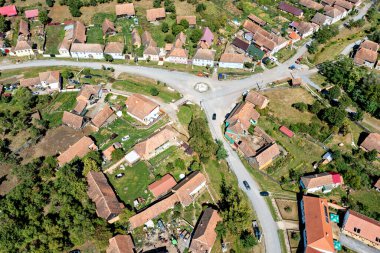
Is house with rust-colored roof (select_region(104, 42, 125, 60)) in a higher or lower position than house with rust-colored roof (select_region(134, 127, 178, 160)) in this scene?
higher

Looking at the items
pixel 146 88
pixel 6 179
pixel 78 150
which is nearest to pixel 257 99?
pixel 146 88

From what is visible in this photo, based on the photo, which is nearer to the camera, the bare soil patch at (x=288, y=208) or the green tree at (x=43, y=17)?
the bare soil patch at (x=288, y=208)

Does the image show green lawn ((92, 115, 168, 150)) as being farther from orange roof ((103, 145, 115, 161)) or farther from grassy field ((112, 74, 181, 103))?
grassy field ((112, 74, 181, 103))

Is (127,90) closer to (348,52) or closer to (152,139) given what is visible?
(152,139)

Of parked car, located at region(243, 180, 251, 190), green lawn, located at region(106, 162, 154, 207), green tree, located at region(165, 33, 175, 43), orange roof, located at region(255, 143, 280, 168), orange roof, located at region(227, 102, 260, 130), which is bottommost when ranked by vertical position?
green lawn, located at region(106, 162, 154, 207)

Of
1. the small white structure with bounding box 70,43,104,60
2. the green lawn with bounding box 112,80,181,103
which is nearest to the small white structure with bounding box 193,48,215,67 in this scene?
the green lawn with bounding box 112,80,181,103

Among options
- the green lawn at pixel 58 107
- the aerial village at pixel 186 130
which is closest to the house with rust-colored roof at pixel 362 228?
the aerial village at pixel 186 130

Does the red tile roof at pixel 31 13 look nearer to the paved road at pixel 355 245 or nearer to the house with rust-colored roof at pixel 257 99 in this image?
the house with rust-colored roof at pixel 257 99

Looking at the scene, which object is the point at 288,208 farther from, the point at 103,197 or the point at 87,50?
the point at 87,50
